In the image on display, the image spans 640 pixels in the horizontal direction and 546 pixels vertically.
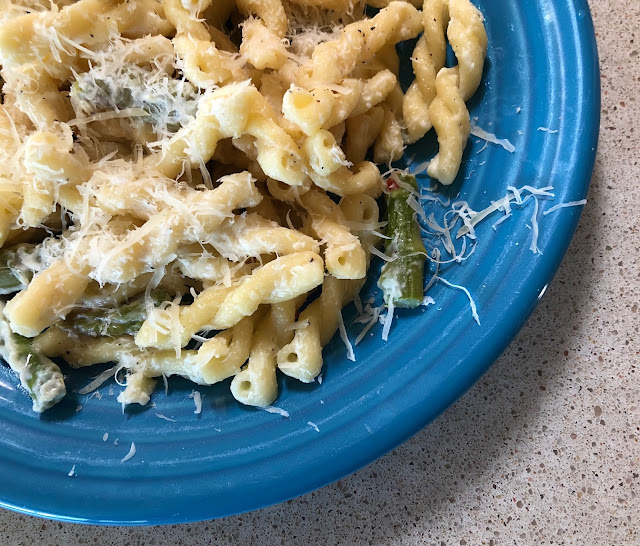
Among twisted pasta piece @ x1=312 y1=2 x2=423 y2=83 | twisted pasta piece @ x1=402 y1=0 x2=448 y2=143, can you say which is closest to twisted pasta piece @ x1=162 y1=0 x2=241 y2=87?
twisted pasta piece @ x1=312 y1=2 x2=423 y2=83

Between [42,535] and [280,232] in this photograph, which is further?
[42,535]

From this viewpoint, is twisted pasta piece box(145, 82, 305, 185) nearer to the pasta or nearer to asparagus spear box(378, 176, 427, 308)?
the pasta

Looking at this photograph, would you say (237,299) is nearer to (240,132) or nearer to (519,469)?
(240,132)

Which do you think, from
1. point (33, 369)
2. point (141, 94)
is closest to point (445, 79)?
point (141, 94)

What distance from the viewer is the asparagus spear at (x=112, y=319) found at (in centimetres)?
107

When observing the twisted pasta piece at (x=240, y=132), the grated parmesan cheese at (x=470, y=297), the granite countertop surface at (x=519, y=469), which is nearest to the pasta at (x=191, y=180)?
the twisted pasta piece at (x=240, y=132)

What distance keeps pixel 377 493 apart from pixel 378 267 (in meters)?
0.46

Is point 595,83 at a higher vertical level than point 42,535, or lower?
higher

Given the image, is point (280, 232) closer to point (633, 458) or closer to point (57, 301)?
point (57, 301)

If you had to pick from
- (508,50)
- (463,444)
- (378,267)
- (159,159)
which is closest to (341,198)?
(378,267)

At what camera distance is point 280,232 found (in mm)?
999

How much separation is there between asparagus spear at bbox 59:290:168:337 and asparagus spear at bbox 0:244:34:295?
0.11 m

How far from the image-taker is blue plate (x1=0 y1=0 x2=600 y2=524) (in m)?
0.96

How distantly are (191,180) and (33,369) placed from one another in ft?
1.51
